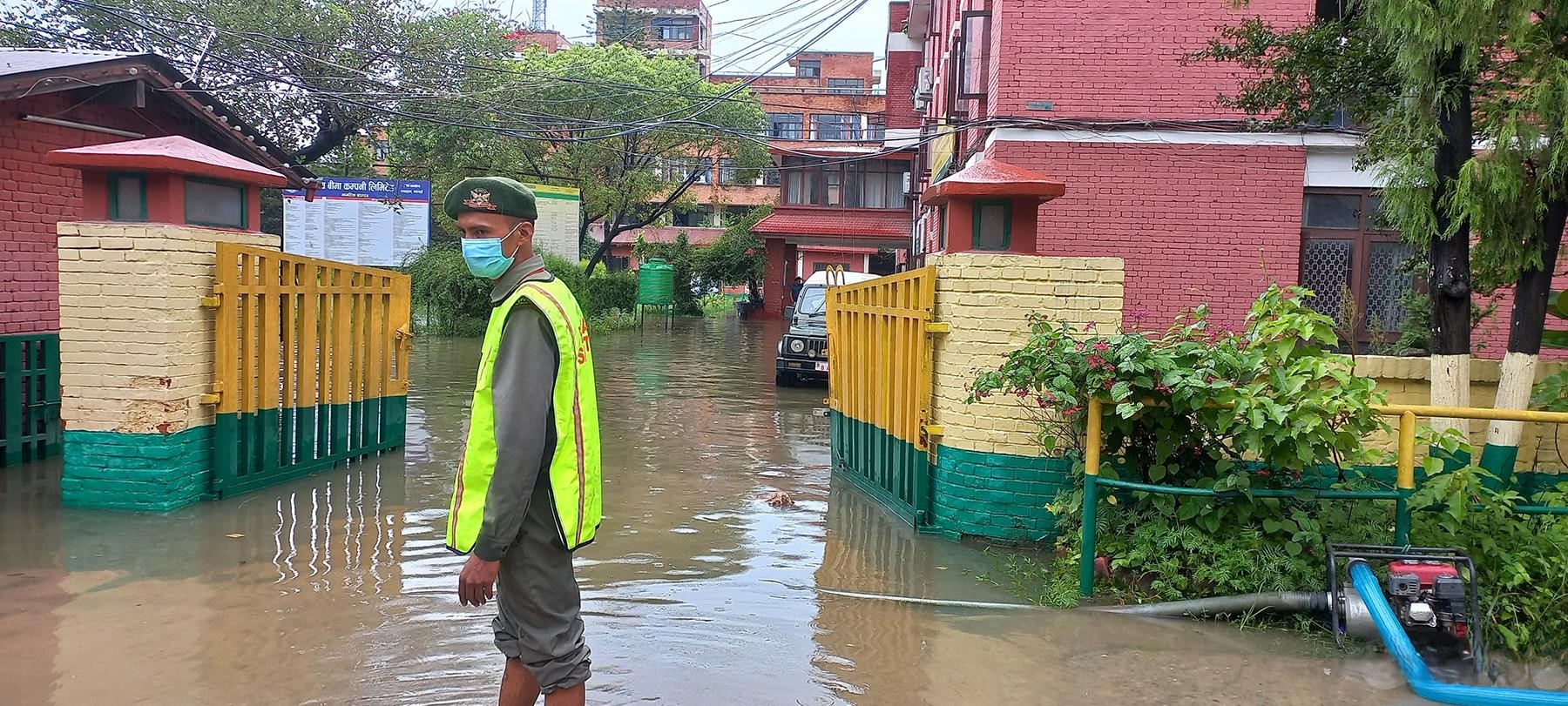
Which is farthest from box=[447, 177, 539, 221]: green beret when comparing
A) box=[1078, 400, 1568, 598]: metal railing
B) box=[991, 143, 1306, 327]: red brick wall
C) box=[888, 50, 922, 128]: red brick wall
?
box=[888, 50, 922, 128]: red brick wall

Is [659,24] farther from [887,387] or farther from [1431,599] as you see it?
[1431,599]

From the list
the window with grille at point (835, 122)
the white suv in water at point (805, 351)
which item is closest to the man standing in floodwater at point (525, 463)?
the white suv in water at point (805, 351)

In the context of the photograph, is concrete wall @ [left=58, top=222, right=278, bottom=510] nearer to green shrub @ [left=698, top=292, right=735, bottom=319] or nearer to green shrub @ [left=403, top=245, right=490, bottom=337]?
green shrub @ [left=403, top=245, right=490, bottom=337]

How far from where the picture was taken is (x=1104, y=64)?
42.1ft

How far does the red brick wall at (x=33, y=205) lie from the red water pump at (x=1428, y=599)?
9.44 m

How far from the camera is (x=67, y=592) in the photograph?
5.62 metres

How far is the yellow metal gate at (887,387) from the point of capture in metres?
7.27

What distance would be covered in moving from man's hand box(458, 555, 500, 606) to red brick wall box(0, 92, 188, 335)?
761 cm

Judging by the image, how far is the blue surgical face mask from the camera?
144 inches

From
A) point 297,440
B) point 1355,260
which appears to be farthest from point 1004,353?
point 1355,260

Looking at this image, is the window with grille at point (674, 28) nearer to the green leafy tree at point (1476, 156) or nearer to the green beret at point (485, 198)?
the green leafy tree at point (1476, 156)

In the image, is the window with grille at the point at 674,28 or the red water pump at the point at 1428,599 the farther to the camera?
the window with grille at the point at 674,28

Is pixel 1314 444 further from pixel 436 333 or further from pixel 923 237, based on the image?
pixel 436 333

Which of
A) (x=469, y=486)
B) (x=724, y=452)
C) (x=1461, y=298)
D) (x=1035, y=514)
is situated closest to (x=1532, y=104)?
(x=1461, y=298)
